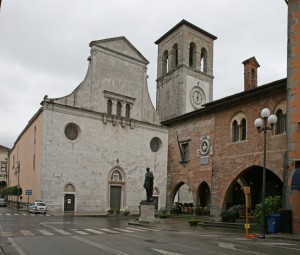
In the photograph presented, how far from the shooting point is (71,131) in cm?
3812

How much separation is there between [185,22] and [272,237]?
41.7m

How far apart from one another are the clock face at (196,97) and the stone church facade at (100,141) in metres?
10.1

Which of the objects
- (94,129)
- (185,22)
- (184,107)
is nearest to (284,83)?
(94,129)

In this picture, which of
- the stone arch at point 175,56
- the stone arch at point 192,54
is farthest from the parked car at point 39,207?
the stone arch at point 192,54

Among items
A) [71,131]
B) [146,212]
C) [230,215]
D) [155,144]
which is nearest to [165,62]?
[155,144]

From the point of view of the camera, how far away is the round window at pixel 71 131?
1487 inches

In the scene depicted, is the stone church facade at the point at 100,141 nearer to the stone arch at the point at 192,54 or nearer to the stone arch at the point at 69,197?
the stone arch at the point at 69,197

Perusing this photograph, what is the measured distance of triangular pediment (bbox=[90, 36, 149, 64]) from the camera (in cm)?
4136

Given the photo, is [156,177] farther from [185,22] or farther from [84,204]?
[185,22]

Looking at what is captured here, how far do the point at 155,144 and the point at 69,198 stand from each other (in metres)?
12.0

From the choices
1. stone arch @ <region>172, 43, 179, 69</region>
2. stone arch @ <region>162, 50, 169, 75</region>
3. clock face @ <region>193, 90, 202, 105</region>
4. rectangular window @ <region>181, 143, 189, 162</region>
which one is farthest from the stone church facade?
stone arch @ <region>162, 50, 169, 75</region>

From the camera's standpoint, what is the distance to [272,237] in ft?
55.5

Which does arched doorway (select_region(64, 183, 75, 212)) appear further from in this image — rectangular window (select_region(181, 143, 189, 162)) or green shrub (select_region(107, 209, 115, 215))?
rectangular window (select_region(181, 143, 189, 162))

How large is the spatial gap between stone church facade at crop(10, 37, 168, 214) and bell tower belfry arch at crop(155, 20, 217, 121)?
29.1 feet
